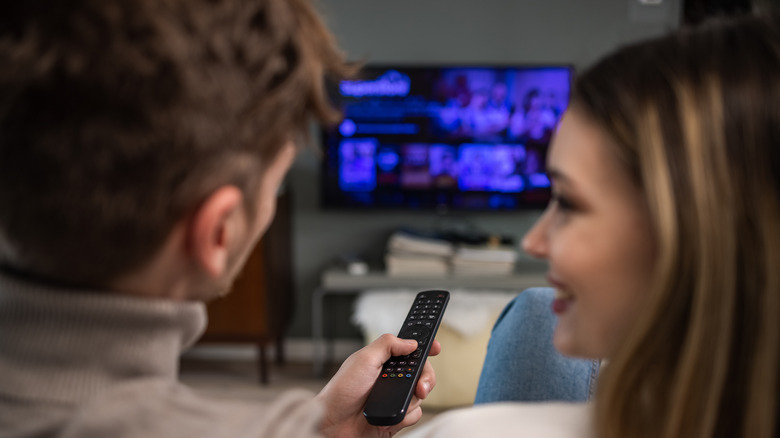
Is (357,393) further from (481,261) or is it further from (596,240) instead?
(481,261)

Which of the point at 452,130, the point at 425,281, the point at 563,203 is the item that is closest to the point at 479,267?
the point at 425,281

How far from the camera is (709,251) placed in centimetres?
50

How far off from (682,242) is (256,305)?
7.04ft

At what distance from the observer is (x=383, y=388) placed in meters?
0.84

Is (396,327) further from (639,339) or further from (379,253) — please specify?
(639,339)


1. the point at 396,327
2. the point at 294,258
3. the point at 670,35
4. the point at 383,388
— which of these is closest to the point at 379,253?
the point at 294,258

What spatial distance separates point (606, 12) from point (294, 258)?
1678 millimetres

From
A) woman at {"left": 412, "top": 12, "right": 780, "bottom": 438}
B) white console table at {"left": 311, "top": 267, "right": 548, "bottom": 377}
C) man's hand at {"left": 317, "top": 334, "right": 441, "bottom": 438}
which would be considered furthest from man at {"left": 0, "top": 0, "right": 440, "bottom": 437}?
white console table at {"left": 311, "top": 267, "right": 548, "bottom": 377}

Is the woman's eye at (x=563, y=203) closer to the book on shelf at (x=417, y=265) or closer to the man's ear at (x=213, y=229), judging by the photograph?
the man's ear at (x=213, y=229)

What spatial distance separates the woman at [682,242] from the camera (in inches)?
19.8

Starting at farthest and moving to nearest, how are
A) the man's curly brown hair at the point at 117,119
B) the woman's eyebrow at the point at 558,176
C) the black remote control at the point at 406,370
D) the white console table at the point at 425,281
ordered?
the white console table at the point at 425,281, the black remote control at the point at 406,370, the woman's eyebrow at the point at 558,176, the man's curly brown hair at the point at 117,119

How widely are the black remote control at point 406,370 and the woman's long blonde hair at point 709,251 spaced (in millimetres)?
305

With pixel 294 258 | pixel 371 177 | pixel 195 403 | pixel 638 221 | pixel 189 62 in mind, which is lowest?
pixel 294 258

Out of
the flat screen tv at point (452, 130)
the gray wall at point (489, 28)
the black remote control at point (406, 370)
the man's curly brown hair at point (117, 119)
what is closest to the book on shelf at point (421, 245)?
the flat screen tv at point (452, 130)
